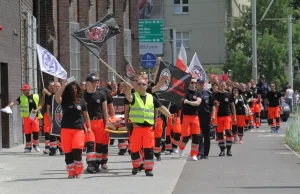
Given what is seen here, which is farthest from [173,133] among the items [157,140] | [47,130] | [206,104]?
[47,130]

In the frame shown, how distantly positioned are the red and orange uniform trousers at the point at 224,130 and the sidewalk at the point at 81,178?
1133 mm

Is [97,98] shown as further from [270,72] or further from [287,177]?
[270,72]

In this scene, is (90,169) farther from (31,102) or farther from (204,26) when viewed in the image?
(204,26)

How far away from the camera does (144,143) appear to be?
1609 cm

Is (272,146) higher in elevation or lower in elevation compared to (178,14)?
lower

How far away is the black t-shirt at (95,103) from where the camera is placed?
17062 mm

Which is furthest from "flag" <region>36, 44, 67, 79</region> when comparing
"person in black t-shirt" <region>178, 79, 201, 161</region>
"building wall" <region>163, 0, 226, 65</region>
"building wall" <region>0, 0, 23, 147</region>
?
"building wall" <region>163, 0, 226, 65</region>

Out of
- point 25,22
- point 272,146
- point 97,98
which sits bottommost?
point 272,146

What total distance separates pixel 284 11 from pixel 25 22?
36.6m

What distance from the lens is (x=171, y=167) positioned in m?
18.4

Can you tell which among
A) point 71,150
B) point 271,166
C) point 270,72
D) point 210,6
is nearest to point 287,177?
point 271,166

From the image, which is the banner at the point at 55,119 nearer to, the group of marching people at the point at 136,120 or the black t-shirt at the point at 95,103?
the group of marching people at the point at 136,120

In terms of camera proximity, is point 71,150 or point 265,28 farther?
point 265,28

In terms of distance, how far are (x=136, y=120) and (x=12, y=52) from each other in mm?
9985
